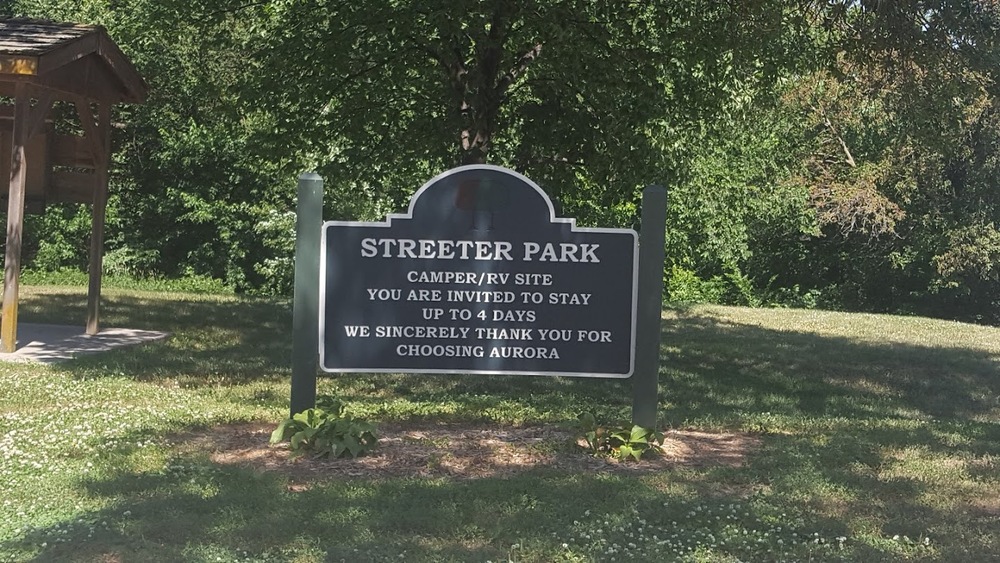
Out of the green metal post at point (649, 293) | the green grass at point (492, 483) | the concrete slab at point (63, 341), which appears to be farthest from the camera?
the concrete slab at point (63, 341)

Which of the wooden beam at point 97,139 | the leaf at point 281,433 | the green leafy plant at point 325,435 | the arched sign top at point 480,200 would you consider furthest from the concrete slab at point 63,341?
the arched sign top at point 480,200

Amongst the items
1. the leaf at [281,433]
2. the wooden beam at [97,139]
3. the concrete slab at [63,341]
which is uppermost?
the wooden beam at [97,139]

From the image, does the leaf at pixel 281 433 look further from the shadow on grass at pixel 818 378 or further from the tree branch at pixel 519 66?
the tree branch at pixel 519 66

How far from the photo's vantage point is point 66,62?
1055 cm

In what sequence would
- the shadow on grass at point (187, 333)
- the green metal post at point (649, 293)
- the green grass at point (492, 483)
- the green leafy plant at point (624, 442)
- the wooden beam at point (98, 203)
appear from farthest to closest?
1. the wooden beam at point (98, 203)
2. the shadow on grass at point (187, 333)
3. the green metal post at point (649, 293)
4. the green leafy plant at point (624, 442)
5. the green grass at point (492, 483)

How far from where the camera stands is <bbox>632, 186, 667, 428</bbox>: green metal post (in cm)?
673

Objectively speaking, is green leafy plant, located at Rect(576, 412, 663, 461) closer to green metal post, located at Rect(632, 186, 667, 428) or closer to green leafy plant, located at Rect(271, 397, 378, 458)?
green metal post, located at Rect(632, 186, 667, 428)

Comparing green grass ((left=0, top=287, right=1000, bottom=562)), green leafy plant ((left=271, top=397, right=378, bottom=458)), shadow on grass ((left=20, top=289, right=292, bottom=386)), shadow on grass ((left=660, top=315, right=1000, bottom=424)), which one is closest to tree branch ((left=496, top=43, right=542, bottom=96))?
green grass ((left=0, top=287, right=1000, bottom=562))

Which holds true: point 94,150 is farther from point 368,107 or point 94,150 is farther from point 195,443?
point 195,443

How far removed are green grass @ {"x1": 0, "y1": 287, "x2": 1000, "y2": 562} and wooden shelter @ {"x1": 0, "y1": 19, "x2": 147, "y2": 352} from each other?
1.68m

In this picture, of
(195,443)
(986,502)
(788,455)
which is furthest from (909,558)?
(195,443)

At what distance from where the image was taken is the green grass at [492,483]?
4.86 meters

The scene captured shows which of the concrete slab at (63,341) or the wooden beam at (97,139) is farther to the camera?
the wooden beam at (97,139)

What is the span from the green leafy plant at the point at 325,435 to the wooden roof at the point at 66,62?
531 centimetres
